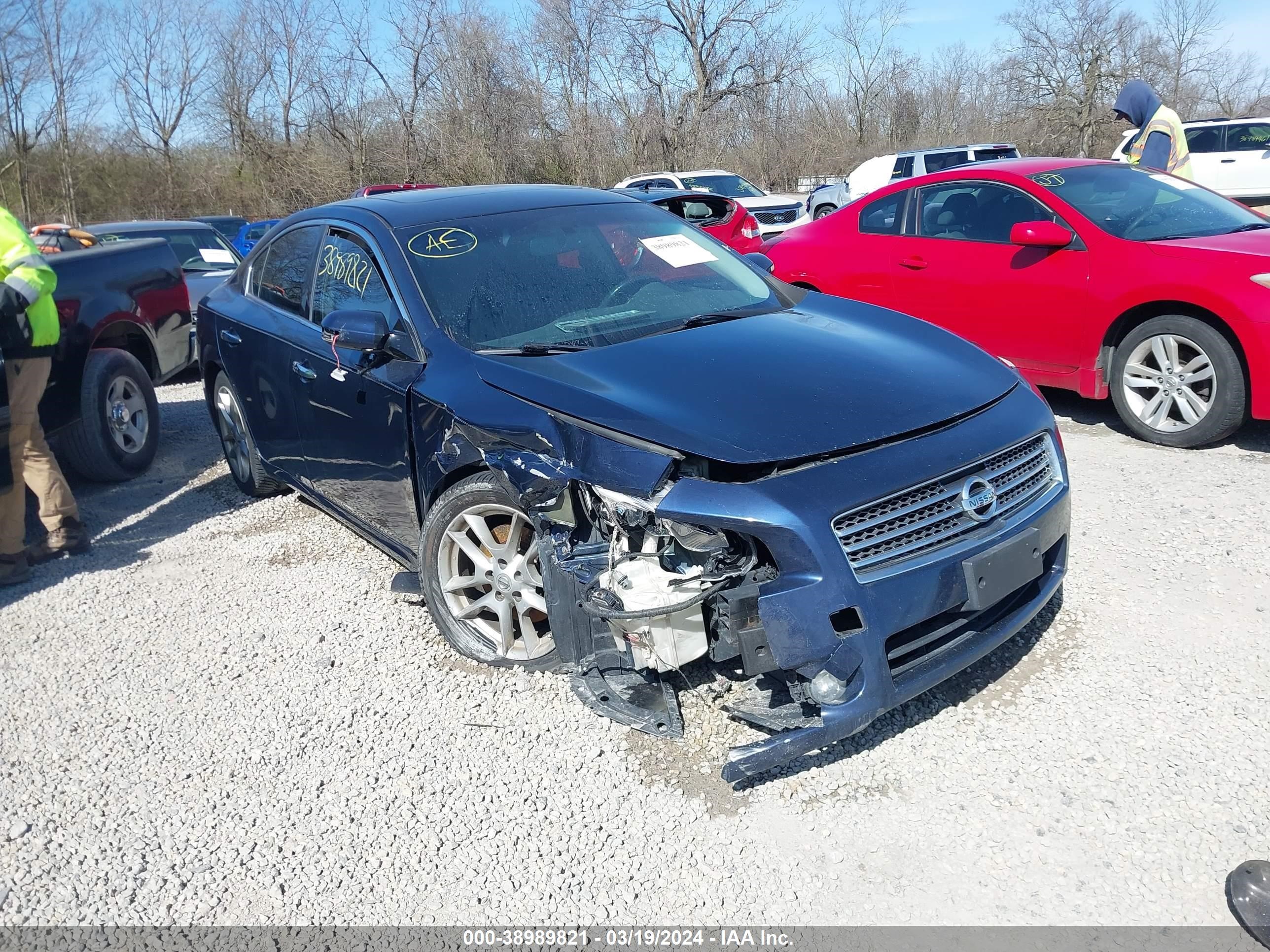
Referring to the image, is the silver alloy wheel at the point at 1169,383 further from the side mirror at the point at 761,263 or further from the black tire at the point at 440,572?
the black tire at the point at 440,572

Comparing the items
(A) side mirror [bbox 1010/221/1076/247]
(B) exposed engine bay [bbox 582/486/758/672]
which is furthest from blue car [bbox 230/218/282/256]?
(B) exposed engine bay [bbox 582/486/758/672]

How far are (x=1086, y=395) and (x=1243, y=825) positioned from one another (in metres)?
3.84

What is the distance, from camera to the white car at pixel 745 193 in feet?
55.7

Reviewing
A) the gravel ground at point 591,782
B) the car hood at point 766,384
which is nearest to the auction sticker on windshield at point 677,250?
the car hood at point 766,384

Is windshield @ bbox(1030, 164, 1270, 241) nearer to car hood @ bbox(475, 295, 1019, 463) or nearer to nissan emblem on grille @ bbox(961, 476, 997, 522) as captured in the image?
car hood @ bbox(475, 295, 1019, 463)

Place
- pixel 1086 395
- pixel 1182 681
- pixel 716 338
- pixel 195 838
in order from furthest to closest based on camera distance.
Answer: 1. pixel 1086 395
2. pixel 716 338
3. pixel 1182 681
4. pixel 195 838

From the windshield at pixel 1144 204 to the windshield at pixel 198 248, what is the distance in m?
8.63

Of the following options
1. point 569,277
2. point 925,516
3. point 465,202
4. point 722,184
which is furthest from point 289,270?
point 722,184

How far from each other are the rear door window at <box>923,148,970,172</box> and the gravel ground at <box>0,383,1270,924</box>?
16.6 metres

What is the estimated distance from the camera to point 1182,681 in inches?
128

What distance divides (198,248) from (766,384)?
391 inches

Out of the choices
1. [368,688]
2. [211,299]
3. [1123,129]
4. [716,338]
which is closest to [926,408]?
[716,338]

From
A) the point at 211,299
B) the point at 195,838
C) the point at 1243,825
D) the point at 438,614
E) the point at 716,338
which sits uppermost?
the point at 211,299

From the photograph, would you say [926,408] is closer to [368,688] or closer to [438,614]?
[438,614]
